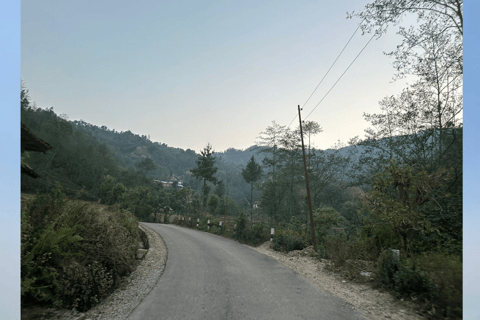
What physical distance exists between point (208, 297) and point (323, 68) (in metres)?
10.1

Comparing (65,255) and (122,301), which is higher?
(65,255)

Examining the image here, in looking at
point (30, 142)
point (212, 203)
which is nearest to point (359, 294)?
point (30, 142)

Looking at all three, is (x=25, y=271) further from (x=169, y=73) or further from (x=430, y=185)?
(x=169, y=73)

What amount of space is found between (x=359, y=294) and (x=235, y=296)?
2.77 metres

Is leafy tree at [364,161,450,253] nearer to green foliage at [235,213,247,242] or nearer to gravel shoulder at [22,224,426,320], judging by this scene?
gravel shoulder at [22,224,426,320]

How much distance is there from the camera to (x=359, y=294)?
4.91m

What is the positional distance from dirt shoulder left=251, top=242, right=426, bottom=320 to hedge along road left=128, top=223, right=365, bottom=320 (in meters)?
0.28

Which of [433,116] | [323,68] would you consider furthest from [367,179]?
[323,68]

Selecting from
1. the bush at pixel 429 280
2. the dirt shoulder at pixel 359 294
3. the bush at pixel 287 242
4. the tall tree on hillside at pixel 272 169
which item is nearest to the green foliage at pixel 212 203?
the tall tree on hillside at pixel 272 169

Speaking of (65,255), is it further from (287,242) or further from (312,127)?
(312,127)

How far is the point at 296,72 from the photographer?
38.8 ft

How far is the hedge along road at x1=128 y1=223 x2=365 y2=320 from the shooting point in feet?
12.5

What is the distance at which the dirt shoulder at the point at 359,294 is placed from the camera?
3.95m

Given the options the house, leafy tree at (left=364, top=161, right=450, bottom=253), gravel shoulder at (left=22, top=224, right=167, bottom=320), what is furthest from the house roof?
leafy tree at (left=364, top=161, right=450, bottom=253)
